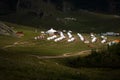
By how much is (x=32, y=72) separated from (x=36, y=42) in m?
112

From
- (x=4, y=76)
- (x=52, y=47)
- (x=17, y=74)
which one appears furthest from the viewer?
(x=52, y=47)

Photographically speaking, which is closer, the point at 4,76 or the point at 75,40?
the point at 4,76

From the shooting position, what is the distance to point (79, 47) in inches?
6220

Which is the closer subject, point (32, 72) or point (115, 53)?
point (32, 72)

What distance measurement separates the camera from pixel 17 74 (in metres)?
49.5

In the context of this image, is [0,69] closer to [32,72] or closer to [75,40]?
[32,72]

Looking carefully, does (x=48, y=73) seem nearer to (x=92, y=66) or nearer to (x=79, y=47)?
(x=92, y=66)

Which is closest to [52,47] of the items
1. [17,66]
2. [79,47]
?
[79,47]

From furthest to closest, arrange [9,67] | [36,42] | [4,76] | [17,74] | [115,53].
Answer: [36,42]
[115,53]
[9,67]
[17,74]
[4,76]

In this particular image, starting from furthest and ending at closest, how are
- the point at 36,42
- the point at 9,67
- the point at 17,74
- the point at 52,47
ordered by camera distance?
the point at 36,42 → the point at 52,47 → the point at 9,67 → the point at 17,74

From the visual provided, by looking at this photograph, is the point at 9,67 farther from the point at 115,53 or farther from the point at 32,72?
the point at 115,53

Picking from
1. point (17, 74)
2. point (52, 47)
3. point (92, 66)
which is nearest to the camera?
Answer: point (17, 74)

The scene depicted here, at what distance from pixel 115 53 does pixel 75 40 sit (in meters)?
87.3

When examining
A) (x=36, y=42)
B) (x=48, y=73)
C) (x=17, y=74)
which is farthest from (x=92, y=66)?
(x=36, y=42)
